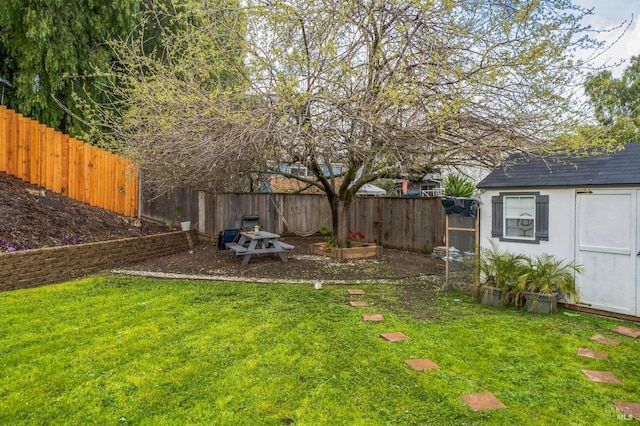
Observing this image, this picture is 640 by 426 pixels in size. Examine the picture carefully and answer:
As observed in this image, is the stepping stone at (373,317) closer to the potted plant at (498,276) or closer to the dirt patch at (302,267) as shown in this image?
the potted plant at (498,276)

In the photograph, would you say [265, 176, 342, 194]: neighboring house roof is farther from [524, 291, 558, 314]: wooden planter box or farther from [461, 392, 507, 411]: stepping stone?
[461, 392, 507, 411]: stepping stone

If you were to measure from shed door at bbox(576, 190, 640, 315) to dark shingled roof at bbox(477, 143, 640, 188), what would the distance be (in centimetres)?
20

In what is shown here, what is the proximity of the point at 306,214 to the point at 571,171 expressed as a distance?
7.57 meters

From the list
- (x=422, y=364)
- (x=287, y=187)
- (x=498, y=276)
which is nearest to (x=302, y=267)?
(x=498, y=276)

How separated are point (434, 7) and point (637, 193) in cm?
377

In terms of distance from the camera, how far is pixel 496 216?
605 cm

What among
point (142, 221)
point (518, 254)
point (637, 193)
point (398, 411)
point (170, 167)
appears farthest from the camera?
point (142, 221)

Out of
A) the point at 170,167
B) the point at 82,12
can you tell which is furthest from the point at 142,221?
the point at 82,12

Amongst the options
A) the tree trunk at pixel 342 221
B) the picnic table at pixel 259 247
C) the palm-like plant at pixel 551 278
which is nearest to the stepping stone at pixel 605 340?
the palm-like plant at pixel 551 278

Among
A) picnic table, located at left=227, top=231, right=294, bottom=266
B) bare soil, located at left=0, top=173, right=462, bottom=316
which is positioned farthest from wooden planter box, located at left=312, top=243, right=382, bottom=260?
picnic table, located at left=227, top=231, right=294, bottom=266

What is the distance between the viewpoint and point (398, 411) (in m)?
2.57

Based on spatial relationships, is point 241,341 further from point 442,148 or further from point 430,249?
point 430,249

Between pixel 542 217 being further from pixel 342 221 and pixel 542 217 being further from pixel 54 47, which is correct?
pixel 54 47

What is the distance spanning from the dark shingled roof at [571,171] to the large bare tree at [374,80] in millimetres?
445
